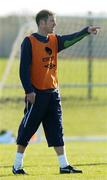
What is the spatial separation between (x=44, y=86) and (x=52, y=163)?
1622 millimetres

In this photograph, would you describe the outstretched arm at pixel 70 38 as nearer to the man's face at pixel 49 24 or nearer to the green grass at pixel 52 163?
the man's face at pixel 49 24

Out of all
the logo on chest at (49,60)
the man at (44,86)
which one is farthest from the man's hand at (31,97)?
the logo on chest at (49,60)

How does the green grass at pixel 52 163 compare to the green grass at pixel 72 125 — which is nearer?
the green grass at pixel 52 163

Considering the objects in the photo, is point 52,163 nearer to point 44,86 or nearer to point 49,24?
point 44,86

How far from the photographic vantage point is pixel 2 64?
1258 inches

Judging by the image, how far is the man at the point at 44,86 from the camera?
10.3 meters

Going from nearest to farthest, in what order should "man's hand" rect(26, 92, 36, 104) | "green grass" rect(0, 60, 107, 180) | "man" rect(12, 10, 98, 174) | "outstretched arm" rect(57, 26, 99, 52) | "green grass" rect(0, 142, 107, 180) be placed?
"green grass" rect(0, 142, 107, 180)
"man's hand" rect(26, 92, 36, 104)
"man" rect(12, 10, 98, 174)
"outstretched arm" rect(57, 26, 99, 52)
"green grass" rect(0, 60, 107, 180)

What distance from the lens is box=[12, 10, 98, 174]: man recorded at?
10289 mm

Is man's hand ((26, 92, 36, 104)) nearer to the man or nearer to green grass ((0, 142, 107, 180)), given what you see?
the man

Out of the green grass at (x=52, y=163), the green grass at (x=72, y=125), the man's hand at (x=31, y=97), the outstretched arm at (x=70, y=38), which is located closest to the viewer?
the green grass at (x=52, y=163)

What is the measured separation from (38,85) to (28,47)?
512 millimetres

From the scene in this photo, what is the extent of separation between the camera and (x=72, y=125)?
27.3 meters

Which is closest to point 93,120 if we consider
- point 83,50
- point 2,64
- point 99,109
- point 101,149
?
point 99,109

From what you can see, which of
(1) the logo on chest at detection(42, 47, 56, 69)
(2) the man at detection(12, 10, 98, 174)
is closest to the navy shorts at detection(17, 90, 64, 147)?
(2) the man at detection(12, 10, 98, 174)
